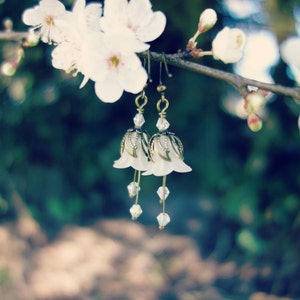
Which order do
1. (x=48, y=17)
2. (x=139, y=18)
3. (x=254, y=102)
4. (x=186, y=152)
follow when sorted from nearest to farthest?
(x=254, y=102), (x=139, y=18), (x=48, y=17), (x=186, y=152)

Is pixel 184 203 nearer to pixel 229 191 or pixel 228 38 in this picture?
pixel 229 191

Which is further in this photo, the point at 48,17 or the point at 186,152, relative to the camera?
the point at 186,152

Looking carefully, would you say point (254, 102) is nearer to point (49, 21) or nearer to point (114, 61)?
point (114, 61)

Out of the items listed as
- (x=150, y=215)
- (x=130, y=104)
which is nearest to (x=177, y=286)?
(x=150, y=215)

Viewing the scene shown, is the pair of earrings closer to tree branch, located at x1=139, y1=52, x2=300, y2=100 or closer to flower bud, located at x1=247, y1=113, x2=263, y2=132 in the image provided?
tree branch, located at x1=139, y1=52, x2=300, y2=100

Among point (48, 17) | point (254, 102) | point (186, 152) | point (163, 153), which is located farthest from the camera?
point (186, 152)

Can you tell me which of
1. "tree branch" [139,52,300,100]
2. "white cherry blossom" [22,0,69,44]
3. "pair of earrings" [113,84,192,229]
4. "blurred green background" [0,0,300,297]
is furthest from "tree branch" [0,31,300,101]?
"blurred green background" [0,0,300,297]

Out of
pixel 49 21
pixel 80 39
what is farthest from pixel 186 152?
pixel 80 39

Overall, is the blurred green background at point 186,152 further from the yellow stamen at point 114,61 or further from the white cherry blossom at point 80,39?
the yellow stamen at point 114,61
